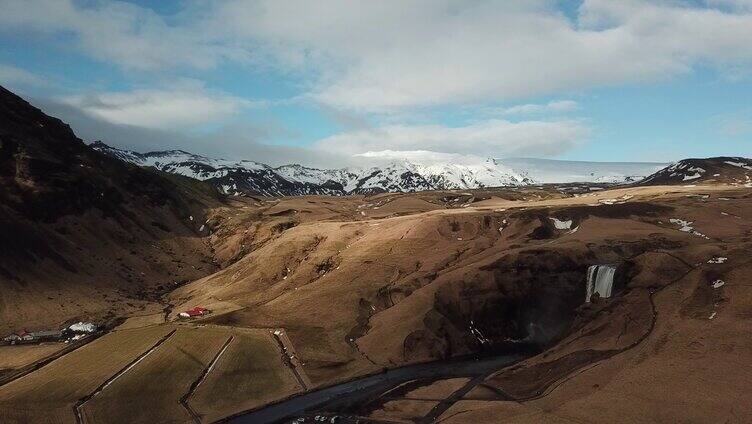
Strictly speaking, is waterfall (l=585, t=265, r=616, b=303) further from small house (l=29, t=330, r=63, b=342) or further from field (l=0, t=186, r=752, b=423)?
small house (l=29, t=330, r=63, b=342)

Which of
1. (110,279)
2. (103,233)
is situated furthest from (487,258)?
(103,233)

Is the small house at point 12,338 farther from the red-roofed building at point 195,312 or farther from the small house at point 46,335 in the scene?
the red-roofed building at point 195,312

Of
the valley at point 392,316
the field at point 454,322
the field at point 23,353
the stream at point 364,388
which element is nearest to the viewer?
the field at point 454,322

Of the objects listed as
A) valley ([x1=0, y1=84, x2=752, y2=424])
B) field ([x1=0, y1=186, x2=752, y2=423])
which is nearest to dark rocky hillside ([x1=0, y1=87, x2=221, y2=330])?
valley ([x1=0, y1=84, x2=752, y2=424])

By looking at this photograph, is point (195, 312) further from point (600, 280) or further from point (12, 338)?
point (600, 280)

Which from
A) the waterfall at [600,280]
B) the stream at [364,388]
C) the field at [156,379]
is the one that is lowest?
the stream at [364,388]

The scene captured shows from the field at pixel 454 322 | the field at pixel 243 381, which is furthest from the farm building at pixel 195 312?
the field at pixel 243 381

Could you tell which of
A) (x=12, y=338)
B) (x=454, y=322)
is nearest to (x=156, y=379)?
(x=12, y=338)

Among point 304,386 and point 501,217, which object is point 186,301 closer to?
point 304,386

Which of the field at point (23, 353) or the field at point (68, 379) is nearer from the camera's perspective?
the field at point (68, 379)
